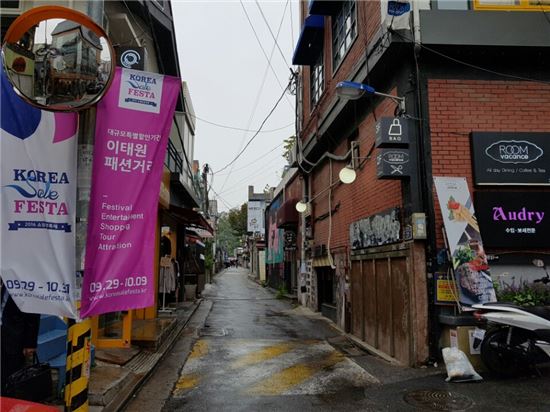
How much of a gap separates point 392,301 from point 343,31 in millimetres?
7427

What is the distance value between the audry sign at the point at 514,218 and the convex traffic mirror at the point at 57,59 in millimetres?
6374

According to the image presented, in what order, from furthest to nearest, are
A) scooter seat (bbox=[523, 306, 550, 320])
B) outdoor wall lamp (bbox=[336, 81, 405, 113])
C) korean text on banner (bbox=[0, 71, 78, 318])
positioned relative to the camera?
outdoor wall lamp (bbox=[336, 81, 405, 113]), scooter seat (bbox=[523, 306, 550, 320]), korean text on banner (bbox=[0, 71, 78, 318])

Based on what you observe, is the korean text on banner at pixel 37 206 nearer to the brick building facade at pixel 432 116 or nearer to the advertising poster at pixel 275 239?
the brick building facade at pixel 432 116

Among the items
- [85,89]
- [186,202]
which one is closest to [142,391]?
[85,89]

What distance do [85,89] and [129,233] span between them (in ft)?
4.43

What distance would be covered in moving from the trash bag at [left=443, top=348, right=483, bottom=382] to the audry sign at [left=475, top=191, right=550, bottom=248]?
6.57ft

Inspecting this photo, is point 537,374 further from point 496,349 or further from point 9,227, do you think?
point 9,227

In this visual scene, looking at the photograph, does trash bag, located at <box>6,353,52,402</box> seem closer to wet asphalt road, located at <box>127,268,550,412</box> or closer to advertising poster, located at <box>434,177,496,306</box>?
wet asphalt road, located at <box>127,268,550,412</box>

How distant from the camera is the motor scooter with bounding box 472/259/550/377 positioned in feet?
21.0

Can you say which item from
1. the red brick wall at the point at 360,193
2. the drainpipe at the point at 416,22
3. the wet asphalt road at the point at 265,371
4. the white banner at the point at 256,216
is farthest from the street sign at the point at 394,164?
the white banner at the point at 256,216

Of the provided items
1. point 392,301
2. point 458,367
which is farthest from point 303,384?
point 392,301

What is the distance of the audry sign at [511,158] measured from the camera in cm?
799

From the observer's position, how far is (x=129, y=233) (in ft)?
14.6

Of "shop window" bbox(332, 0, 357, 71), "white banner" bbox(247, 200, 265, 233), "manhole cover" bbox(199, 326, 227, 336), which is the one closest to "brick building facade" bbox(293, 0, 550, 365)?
"shop window" bbox(332, 0, 357, 71)
